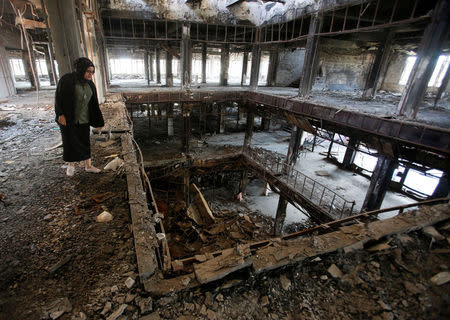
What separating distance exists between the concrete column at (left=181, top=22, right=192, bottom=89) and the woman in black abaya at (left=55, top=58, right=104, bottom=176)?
1404 cm

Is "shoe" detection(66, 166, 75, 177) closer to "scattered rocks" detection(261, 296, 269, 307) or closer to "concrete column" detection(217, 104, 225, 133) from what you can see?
"scattered rocks" detection(261, 296, 269, 307)

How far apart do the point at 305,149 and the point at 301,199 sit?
25.6 ft

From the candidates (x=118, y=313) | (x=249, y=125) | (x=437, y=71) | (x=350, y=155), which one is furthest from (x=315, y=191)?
(x=437, y=71)

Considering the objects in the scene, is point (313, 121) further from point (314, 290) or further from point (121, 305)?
point (121, 305)

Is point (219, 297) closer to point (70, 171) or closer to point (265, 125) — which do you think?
point (70, 171)

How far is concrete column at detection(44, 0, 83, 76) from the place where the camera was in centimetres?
435

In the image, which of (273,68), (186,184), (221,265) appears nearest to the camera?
(221,265)

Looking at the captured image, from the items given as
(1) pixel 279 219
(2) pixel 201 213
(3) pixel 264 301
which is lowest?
(1) pixel 279 219

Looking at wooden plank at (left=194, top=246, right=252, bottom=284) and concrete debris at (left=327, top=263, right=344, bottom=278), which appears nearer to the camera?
wooden plank at (left=194, top=246, right=252, bottom=284)

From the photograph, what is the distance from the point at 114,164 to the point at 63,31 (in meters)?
2.99

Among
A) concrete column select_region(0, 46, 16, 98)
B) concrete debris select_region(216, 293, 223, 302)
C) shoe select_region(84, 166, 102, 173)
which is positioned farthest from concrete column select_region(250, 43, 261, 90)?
concrete debris select_region(216, 293, 223, 302)

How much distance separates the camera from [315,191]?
11.5m

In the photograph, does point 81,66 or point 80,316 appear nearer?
point 80,316

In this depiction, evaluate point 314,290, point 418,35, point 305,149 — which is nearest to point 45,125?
point 314,290
